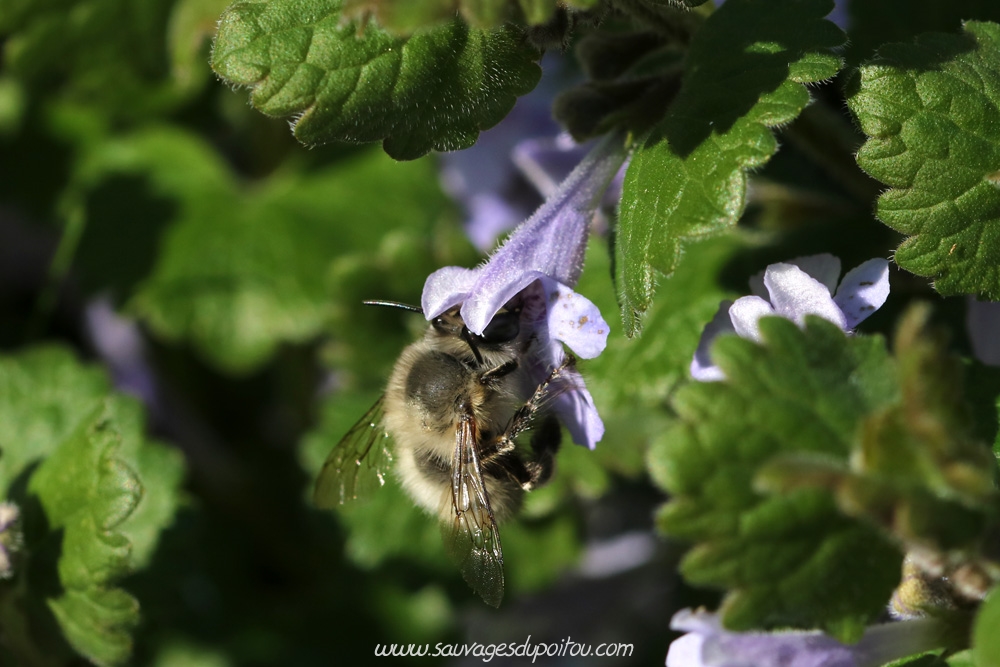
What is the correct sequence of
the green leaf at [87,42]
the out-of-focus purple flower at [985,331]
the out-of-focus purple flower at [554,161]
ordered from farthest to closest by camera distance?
1. the green leaf at [87,42]
2. the out-of-focus purple flower at [554,161]
3. the out-of-focus purple flower at [985,331]

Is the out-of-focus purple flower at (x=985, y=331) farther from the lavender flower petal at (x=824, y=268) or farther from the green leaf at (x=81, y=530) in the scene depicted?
the green leaf at (x=81, y=530)

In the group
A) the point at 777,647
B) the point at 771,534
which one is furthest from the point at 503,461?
the point at 771,534

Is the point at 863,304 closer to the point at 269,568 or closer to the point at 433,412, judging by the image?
the point at 433,412

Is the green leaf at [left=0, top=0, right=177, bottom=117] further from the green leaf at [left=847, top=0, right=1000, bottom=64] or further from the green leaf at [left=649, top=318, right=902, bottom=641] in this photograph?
the green leaf at [left=649, top=318, right=902, bottom=641]

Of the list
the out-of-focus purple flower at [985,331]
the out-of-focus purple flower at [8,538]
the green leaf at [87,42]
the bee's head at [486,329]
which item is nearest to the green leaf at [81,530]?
the out-of-focus purple flower at [8,538]

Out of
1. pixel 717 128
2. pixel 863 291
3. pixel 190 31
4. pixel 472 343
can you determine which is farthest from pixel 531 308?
pixel 190 31

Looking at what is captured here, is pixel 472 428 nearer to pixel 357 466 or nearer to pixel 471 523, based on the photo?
pixel 471 523

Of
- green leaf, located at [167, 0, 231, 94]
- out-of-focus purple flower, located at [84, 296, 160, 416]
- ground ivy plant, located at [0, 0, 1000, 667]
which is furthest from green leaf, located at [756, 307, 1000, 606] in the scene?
out-of-focus purple flower, located at [84, 296, 160, 416]
